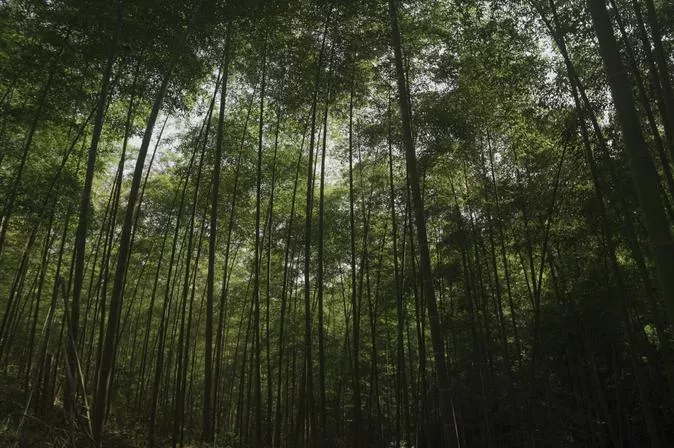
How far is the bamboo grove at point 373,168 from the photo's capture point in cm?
481

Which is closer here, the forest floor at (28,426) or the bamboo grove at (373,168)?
the forest floor at (28,426)

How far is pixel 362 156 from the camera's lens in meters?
9.59

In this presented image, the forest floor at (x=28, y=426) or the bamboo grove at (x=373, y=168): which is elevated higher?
the bamboo grove at (x=373, y=168)

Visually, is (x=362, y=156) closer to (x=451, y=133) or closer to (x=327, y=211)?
(x=327, y=211)

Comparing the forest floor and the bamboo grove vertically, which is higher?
the bamboo grove

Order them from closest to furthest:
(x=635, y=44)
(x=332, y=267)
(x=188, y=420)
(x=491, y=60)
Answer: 1. (x=635, y=44)
2. (x=491, y=60)
3. (x=332, y=267)
4. (x=188, y=420)

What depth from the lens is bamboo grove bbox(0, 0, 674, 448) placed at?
4.81 m

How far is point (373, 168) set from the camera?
945 centimetres

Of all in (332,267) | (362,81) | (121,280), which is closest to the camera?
(121,280)

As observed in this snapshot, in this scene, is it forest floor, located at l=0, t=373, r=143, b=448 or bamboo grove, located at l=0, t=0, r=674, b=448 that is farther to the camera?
bamboo grove, located at l=0, t=0, r=674, b=448

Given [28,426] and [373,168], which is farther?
[373,168]

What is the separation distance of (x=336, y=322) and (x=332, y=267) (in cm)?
539

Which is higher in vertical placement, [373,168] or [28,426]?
[373,168]

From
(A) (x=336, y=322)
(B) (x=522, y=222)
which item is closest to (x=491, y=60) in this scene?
(B) (x=522, y=222)
